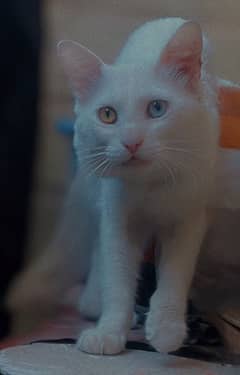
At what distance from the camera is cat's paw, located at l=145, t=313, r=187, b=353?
1001mm

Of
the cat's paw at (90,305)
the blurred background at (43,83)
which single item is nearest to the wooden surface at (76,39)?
the blurred background at (43,83)

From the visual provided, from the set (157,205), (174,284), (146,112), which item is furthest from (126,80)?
(174,284)

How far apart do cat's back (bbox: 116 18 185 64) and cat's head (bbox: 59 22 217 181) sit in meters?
0.02

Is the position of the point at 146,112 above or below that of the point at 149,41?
below

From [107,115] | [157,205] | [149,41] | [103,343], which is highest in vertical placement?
[149,41]

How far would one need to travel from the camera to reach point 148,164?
1.01 metres

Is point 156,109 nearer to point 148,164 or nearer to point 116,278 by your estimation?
point 148,164

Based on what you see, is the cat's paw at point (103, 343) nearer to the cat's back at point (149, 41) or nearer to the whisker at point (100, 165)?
the whisker at point (100, 165)

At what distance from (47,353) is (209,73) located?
0.45 meters

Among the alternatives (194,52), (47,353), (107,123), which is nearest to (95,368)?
(47,353)

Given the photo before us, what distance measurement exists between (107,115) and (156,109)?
0.06m

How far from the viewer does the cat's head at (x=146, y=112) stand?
1.00m

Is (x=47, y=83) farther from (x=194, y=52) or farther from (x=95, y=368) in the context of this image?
(x=95, y=368)

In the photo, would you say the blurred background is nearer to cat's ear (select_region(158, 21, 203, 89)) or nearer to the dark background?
the dark background
